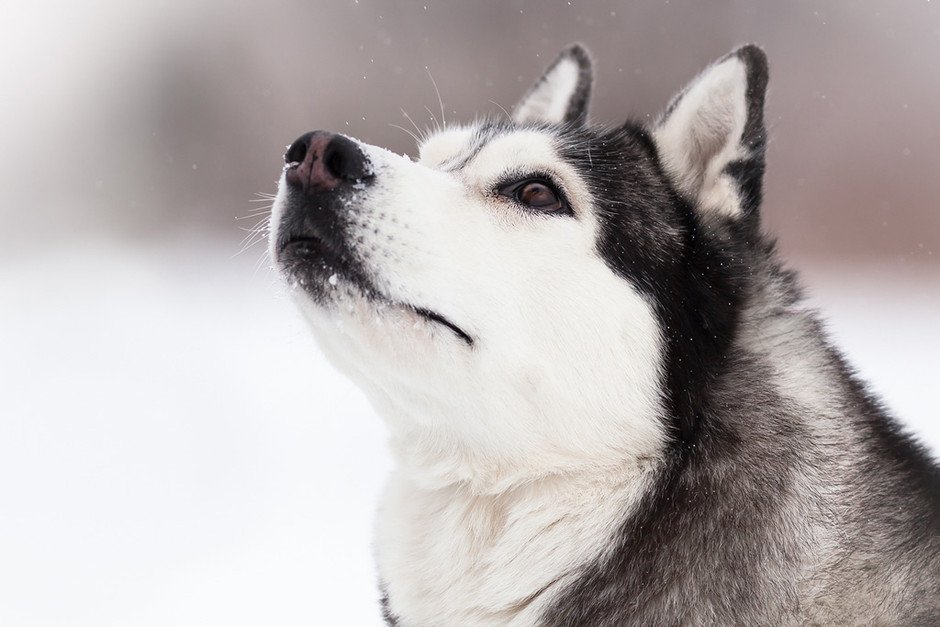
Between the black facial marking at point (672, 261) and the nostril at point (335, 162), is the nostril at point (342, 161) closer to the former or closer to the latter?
the nostril at point (335, 162)

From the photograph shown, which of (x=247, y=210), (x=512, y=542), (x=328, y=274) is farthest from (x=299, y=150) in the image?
(x=247, y=210)

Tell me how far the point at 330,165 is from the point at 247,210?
6.46 meters

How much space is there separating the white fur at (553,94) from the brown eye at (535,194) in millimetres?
754

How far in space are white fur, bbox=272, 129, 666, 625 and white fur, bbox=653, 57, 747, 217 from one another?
379 millimetres

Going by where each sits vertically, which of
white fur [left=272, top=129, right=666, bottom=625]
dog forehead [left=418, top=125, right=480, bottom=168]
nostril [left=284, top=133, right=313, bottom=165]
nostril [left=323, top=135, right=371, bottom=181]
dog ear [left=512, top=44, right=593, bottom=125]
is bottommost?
white fur [left=272, top=129, right=666, bottom=625]

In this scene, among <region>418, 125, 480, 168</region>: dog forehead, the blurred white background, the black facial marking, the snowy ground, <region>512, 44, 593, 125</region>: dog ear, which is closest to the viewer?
the black facial marking

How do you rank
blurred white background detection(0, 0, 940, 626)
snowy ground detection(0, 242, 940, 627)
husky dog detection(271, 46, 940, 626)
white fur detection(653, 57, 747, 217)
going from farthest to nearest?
blurred white background detection(0, 0, 940, 626) < snowy ground detection(0, 242, 940, 627) < white fur detection(653, 57, 747, 217) < husky dog detection(271, 46, 940, 626)

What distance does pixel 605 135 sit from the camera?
2.41m

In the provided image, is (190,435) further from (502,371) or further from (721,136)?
(721,136)

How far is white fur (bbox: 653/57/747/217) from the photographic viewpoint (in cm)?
218

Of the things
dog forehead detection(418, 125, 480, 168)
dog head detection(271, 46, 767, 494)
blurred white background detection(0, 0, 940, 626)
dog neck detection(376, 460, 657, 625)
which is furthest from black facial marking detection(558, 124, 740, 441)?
blurred white background detection(0, 0, 940, 626)

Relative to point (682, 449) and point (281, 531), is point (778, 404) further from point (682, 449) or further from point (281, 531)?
point (281, 531)

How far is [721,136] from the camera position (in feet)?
7.40

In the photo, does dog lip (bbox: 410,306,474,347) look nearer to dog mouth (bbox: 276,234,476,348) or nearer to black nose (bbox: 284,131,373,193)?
dog mouth (bbox: 276,234,476,348)
